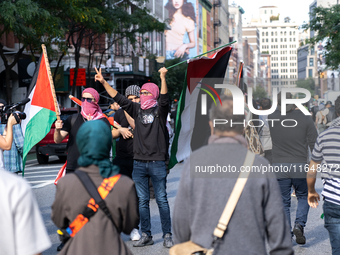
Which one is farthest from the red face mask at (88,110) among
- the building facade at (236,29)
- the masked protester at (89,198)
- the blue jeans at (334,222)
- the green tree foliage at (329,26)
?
the building facade at (236,29)

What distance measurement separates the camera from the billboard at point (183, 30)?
10312 centimetres

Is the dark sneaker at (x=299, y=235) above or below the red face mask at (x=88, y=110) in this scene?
below

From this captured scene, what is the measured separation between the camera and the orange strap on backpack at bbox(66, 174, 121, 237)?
3.30 metres

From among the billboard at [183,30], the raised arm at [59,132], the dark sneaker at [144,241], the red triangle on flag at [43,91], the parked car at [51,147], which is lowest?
the dark sneaker at [144,241]

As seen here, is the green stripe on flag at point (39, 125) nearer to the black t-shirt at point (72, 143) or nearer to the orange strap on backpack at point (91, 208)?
the black t-shirt at point (72, 143)

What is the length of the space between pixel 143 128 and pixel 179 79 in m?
48.7

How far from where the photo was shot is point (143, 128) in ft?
21.9

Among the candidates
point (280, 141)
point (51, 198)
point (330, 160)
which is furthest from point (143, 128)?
point (51, 198)

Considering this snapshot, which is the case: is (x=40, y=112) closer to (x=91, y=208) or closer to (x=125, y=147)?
(x=125, y=147)

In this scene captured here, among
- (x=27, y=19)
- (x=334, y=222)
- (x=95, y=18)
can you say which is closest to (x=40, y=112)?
(x=334, y=222)

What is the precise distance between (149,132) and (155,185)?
0.67 meters

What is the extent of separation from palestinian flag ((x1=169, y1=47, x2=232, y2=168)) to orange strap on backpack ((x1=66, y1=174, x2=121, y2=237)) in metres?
3.90

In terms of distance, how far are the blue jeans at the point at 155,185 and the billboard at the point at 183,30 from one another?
96.2m

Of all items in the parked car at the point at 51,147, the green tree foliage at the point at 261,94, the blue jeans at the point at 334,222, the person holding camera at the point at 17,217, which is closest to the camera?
the person holding camera at the point at 17,217
